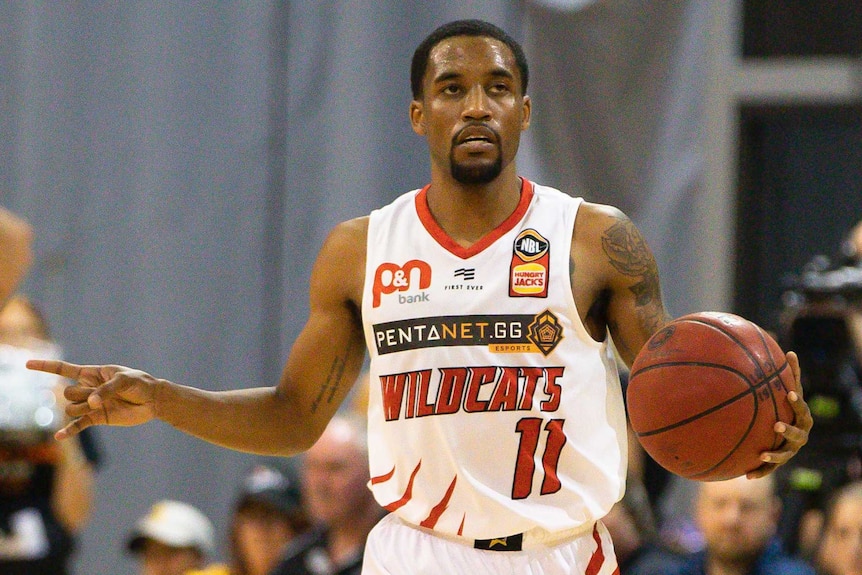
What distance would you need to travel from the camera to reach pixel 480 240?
3.52m

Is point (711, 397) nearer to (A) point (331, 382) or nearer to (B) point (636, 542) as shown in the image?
(A) point (331, 382)

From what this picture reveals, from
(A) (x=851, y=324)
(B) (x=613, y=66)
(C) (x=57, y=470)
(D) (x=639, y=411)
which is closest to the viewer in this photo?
(D) (x=639, y=411)

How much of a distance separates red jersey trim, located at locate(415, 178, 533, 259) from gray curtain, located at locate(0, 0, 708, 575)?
12.6 feet

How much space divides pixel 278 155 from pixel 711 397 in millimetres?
5145

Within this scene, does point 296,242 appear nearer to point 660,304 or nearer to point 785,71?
point 785,71

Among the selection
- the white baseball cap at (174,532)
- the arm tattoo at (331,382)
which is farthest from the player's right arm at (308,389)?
the white baseball cap at (174,532)

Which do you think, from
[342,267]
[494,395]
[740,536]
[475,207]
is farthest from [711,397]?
[740,536]

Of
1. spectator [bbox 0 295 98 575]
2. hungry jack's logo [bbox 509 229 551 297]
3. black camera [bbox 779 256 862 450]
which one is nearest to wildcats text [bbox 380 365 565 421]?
hungry jack's logo [bbox 509 229 551 297]

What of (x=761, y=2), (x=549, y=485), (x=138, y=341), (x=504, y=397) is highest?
(x=761, y=2)

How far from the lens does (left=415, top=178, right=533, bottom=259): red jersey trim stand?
3494 mm

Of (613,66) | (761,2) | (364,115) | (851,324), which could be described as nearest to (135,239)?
(364,115)

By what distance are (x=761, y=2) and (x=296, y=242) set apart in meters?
2.95

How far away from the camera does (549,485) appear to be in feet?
11.0

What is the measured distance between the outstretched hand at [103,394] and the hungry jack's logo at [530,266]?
967 millimetres
